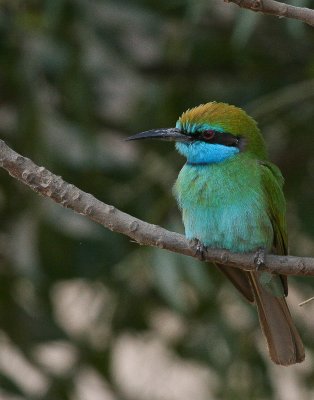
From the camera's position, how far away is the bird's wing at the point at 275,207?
261 cm

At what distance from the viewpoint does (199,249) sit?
2.24 metres

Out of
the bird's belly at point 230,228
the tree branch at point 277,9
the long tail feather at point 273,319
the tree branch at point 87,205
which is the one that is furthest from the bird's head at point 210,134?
the tree branch at point 277,9

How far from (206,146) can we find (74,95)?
100 cm

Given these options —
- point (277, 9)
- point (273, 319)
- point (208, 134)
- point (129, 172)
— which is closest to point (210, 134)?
point (208, 134)

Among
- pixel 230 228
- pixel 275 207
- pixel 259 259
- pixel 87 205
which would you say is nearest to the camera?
pixel 87 205

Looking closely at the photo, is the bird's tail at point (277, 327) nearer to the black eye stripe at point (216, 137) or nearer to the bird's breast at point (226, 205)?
the bird's breast at point (226, 205)

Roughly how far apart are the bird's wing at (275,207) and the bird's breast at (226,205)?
0.02m

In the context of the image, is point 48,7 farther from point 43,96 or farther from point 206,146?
point 206,146

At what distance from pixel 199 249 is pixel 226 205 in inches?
13.7

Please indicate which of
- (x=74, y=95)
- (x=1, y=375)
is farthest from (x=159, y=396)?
(x=74, y=95)

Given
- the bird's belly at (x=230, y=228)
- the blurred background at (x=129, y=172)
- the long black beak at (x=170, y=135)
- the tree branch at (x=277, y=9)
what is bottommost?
the blurred background at (x=129, y=172)

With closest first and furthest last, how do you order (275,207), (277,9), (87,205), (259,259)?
(277,9) → (87,205) → (259,259) → (275,207)

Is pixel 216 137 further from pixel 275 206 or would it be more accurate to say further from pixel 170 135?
pixel 275 206

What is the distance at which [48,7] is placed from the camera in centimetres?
326
